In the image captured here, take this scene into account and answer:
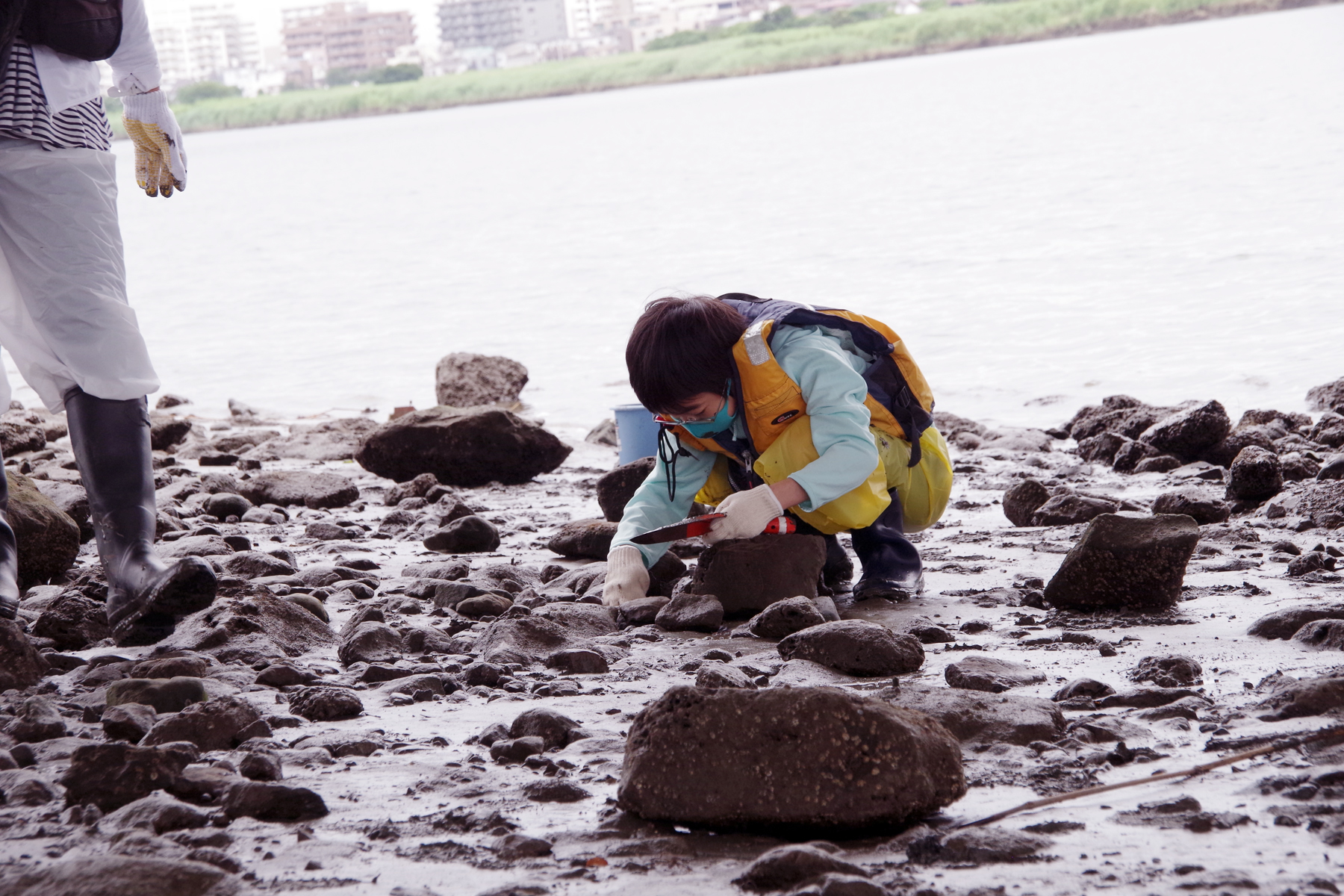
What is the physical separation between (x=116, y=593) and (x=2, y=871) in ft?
4.34

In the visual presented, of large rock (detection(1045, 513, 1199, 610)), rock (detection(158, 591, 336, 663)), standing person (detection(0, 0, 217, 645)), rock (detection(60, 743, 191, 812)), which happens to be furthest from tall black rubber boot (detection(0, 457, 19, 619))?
large rock (detection(1045, 513, 1199, 610))

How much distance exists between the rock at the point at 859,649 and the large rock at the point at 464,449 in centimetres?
252

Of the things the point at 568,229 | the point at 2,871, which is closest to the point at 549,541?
the point at 2,871

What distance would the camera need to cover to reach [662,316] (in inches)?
116

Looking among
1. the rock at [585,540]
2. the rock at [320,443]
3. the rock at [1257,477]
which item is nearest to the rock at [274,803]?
the rock at [585,540]

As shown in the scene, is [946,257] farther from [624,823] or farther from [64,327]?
[624,823]

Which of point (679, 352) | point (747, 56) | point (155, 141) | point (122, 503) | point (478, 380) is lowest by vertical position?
point (478, 380)

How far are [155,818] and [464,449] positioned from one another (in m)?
3.13

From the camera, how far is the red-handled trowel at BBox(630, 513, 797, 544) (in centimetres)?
306

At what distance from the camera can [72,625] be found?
117 inches

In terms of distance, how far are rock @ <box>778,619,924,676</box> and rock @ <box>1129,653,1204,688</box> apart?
402 mm

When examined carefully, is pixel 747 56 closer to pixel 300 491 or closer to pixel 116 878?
pixel 300 491

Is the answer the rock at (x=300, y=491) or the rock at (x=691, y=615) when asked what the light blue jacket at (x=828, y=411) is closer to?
the rock at (x=691, y=615)

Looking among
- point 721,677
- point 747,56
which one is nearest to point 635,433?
point 721,677
